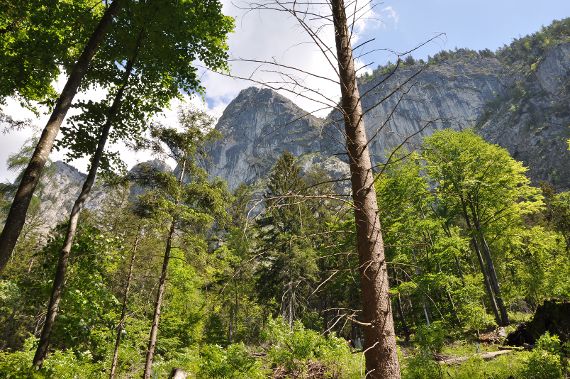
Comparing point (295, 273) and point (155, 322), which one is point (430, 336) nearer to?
point (155, 322)

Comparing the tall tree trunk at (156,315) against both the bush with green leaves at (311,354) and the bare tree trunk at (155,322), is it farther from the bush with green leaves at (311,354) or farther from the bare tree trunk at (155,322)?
the bush with green leaves at (311,354)

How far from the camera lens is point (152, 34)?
7.70 meters

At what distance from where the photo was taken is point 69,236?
716 cm

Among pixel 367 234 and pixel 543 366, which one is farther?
pixel 543 366

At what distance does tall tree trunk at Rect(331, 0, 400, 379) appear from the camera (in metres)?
2.43

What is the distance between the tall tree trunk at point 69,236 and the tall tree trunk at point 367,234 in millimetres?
6336

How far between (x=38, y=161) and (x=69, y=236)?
2130mm

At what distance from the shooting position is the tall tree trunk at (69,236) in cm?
661

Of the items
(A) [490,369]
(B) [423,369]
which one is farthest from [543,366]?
(B) [423,369]

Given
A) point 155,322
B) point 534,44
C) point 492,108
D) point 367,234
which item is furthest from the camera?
point 534,44

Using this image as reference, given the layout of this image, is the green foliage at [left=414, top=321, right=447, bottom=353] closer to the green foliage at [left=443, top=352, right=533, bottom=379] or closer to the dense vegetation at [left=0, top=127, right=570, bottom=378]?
the dense vegetation at [left=0, top=127, right=570, bottom=378]

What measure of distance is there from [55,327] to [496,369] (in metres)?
11.2

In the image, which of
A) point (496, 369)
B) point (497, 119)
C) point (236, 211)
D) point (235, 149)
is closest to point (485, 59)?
point (497, 119)

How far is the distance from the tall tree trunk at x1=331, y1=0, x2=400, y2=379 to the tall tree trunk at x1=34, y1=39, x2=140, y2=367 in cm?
634
